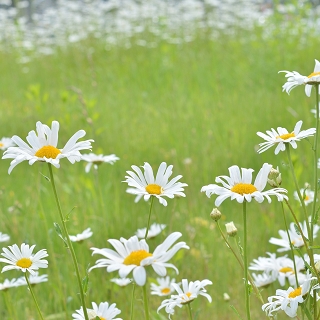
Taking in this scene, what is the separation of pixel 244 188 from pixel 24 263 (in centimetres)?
46

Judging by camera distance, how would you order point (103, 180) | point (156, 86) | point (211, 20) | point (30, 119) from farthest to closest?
point (211, 20), point (156, 86), point (30, 119), point (103, 180)

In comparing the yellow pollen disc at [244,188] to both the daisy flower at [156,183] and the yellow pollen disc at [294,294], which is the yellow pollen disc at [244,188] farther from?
the yellow pollen disc at [294,294]

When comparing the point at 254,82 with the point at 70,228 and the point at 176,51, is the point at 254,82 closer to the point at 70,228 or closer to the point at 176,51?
the point at 176,51

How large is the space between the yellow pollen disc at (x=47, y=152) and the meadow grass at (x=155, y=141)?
0.40m

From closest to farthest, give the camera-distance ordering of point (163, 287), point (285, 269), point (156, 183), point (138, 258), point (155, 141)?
1. point (138, 258)
2. point (156, 183)
3. point (285, 269)
4. point (163, 287)
5. point (155, 141)

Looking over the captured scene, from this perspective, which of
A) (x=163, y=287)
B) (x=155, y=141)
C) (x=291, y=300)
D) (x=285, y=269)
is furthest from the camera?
(x=155, y=141)

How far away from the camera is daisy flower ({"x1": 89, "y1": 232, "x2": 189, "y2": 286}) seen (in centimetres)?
80

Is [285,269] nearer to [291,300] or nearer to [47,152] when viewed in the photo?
[291,300]

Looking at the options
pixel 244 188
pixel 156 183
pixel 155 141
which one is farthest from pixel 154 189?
pixel 155 141

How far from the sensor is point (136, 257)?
0.85m

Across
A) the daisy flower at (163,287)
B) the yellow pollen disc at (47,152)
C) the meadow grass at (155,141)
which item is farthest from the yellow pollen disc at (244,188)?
the daisy flower at (163,287)

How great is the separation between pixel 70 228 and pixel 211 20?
5.50 metres

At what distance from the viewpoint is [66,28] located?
7.71 metres

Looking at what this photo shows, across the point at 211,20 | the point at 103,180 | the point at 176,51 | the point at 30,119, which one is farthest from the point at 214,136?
the point at 211,20
